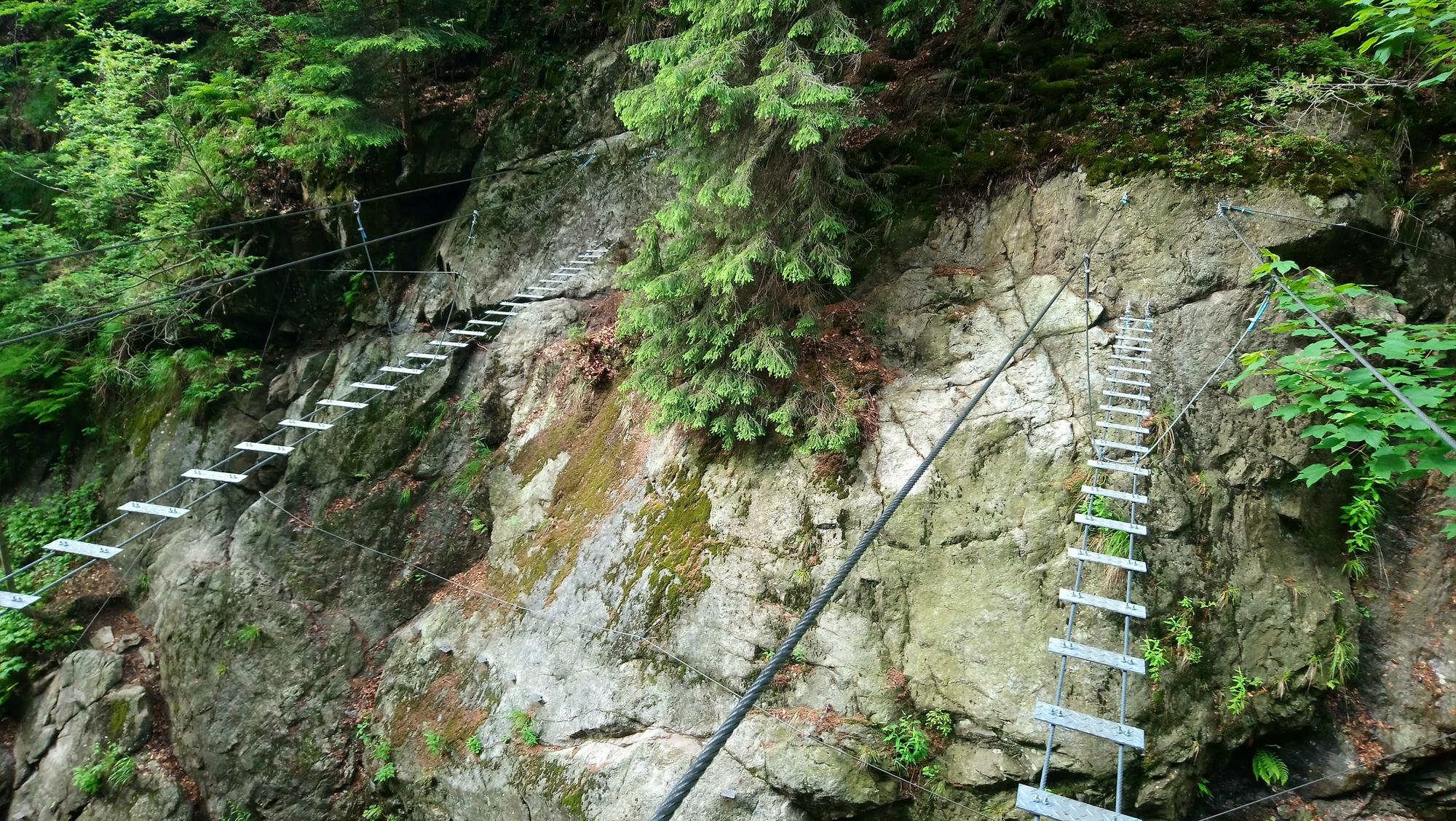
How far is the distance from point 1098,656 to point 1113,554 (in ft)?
4.92

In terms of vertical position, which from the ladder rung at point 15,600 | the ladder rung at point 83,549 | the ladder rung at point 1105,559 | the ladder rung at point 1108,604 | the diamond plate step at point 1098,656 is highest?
the ladder rung at point 83,549

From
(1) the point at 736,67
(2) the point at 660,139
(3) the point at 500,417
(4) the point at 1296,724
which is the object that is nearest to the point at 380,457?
(3) the point at 500,417

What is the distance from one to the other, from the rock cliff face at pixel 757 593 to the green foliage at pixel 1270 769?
101 millimetres

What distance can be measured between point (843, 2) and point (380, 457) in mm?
7801

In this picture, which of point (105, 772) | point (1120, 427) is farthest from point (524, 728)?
point (105, 772)

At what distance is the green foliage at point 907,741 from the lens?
459 centimetres

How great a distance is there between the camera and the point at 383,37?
8.02m

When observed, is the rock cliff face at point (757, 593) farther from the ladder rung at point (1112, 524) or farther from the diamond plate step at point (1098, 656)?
the diamond plate step at point (1098, 656)

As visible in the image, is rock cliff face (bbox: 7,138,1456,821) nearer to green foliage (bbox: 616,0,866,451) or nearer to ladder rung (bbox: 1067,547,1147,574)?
green foliage (bbox: 616,0,866,451)

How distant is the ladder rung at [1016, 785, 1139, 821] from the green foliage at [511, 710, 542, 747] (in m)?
4.54

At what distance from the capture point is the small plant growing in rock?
4.61 metres

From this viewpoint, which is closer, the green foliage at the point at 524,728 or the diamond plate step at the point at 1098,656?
the diamond plate step at the point at 1098,656

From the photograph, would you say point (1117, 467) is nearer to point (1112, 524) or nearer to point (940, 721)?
point (1112, 524)

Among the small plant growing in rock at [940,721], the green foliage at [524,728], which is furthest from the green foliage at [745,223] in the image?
the green foliage at [524,728]
